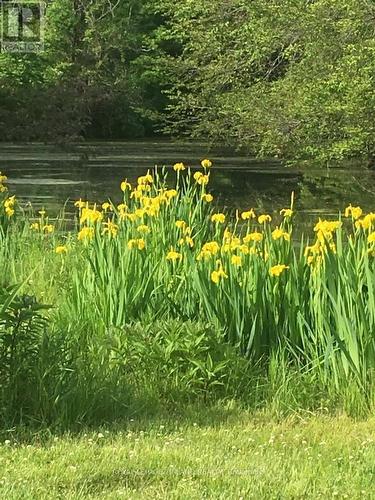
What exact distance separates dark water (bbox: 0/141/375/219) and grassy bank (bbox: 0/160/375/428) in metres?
9.58

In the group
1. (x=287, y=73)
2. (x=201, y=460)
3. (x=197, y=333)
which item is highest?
(x=287, y=73)

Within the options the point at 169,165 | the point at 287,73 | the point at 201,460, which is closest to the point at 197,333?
the point at 201,460

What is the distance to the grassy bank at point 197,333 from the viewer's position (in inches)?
195

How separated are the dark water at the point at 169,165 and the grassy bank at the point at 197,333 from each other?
958 cm

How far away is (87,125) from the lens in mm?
39875

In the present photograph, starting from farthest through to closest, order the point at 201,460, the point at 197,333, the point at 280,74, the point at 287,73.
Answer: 1. the point at 280,74
2. the point at 287,73
3. the point at 197,333
4. the point at 201,460

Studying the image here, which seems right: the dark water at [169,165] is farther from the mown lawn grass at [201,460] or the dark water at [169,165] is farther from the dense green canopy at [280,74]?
the mown lawn grass at [201,460]

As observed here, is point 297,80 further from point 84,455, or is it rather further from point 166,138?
point 166,138

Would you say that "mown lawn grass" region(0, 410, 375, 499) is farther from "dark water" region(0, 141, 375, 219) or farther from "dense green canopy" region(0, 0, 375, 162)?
"dense green canopy" region(0, 0, 375, 162)

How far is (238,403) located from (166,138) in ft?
123

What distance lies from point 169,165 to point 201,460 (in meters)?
22.7

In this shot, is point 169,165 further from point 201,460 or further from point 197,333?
point 201,460

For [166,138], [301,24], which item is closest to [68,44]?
[166,138]

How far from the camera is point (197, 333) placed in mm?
5355
